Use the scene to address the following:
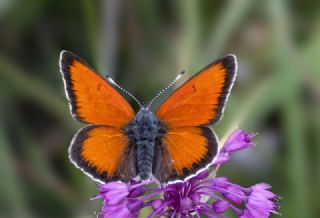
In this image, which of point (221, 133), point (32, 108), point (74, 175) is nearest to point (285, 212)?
point (221, 133)

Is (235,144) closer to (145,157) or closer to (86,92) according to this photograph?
(145,157)

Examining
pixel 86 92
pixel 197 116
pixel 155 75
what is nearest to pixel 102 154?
pixel 86 92

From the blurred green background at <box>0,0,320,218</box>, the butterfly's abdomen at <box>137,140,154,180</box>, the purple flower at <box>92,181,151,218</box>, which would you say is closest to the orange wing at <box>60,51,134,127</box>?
the butterfly's abdomen at <box>137,140,154,180</box>

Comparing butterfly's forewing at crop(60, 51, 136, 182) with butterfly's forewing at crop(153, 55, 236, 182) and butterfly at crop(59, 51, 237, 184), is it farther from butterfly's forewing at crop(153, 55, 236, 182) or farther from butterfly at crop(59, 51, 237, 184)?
butterfly's forewing at crop(153, 55, 236, 182)

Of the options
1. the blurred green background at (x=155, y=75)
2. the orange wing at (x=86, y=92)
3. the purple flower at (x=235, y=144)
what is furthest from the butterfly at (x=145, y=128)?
the blurred green background at (x=155, y=75)

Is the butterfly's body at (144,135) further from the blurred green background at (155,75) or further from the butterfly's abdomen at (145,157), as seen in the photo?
the blurred green background at (155,75)

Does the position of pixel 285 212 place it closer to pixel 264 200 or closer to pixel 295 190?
pixel 295 190

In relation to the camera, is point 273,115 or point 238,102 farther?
point 273,115
